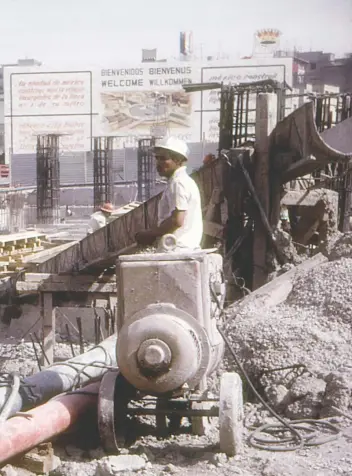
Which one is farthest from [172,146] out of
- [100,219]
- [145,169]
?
[145,169]

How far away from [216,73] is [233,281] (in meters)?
42.2

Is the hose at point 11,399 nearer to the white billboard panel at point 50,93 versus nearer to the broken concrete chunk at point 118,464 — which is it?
the broken concrete chunk at point 118,464

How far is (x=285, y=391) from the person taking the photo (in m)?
6.78

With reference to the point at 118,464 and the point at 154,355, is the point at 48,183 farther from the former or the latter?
the point at 118,464

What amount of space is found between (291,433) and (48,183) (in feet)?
118

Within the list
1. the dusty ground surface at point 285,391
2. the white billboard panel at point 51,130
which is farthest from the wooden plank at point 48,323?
the white billboard panel at point 51,130

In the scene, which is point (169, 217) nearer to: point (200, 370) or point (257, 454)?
point (200, 370)

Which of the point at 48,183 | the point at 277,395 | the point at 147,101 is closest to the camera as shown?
the point at 277,395

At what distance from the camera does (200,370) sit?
18.4 feet

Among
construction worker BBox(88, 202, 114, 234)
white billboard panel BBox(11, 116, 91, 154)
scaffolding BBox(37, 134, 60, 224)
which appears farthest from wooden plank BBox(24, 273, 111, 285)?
white billboard panel BBox(11, 116, 91, 154)

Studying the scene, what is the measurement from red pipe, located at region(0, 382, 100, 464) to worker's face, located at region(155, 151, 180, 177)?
1.89 m

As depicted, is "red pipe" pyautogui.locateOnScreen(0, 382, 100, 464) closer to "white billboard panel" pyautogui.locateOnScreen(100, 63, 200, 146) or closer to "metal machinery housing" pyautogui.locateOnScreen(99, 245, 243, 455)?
"metal machinery housing" pyautogui.locateOnScreen(99, 245, 243, 455)

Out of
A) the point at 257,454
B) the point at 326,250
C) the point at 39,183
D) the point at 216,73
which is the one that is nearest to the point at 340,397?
the point at 257,454

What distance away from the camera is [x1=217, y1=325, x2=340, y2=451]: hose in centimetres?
568
